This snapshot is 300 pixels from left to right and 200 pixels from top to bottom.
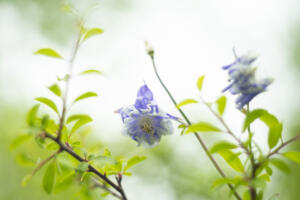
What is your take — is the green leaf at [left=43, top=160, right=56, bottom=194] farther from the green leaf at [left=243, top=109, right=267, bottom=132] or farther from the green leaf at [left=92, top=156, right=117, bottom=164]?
the green leaf at [left=243, top=109, right=267, bottom=132]

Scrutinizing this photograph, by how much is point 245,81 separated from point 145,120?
0.27m

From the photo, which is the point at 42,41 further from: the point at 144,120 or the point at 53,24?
the point at 144,120

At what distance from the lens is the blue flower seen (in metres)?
0.80

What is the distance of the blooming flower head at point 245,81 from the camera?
0.67m

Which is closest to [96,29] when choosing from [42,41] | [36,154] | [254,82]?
[254,82]

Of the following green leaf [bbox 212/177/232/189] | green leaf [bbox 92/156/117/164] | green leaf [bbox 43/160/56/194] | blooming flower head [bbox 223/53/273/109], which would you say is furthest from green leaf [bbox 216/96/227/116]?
green leaf [bbox 43/160/56/194]

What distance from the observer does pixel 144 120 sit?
816mm

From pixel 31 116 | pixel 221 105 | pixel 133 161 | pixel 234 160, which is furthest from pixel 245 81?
pixel 31 116

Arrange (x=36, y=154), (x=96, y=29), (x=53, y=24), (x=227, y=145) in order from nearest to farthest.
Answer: (x=227, y=145), (x=96, y=29), (x=36, y=154), (x=53, y=24)

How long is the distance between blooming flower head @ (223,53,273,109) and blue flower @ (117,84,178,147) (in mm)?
174

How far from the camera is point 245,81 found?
683mm

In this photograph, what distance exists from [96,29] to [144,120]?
10.2 inches

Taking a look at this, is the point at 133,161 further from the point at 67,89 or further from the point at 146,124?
the point at 67,89

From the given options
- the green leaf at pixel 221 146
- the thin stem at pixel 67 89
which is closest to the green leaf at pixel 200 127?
the green leaf at pixel 221 146
